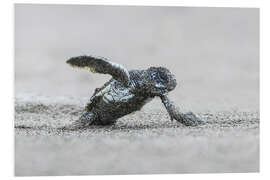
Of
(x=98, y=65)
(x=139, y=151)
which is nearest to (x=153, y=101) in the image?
(x=98, y=65)

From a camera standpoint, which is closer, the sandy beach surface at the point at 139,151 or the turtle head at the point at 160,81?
the sandy beach surface at the point at 139,151

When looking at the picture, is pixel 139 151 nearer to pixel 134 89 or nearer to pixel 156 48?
pixel 134 89

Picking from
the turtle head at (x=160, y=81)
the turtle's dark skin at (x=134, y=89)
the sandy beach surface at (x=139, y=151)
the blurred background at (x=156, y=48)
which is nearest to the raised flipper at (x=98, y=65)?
the turtle's dark skin at (x=134, y=89)

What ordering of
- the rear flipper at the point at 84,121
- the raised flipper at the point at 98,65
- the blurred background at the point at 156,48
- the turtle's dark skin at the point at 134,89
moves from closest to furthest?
1. the raised flipper at the point at 98,65
2. the turtle's dark skin at the point at 134,89
3. the rear flipper at the point at 84,121
4. the blurred background at the point at 156,48

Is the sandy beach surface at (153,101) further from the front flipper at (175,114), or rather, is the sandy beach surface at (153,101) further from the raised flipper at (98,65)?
the raised flipper at (98,65)

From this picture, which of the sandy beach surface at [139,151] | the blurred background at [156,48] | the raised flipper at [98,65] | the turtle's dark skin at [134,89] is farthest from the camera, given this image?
the blurred background at [156,48]
